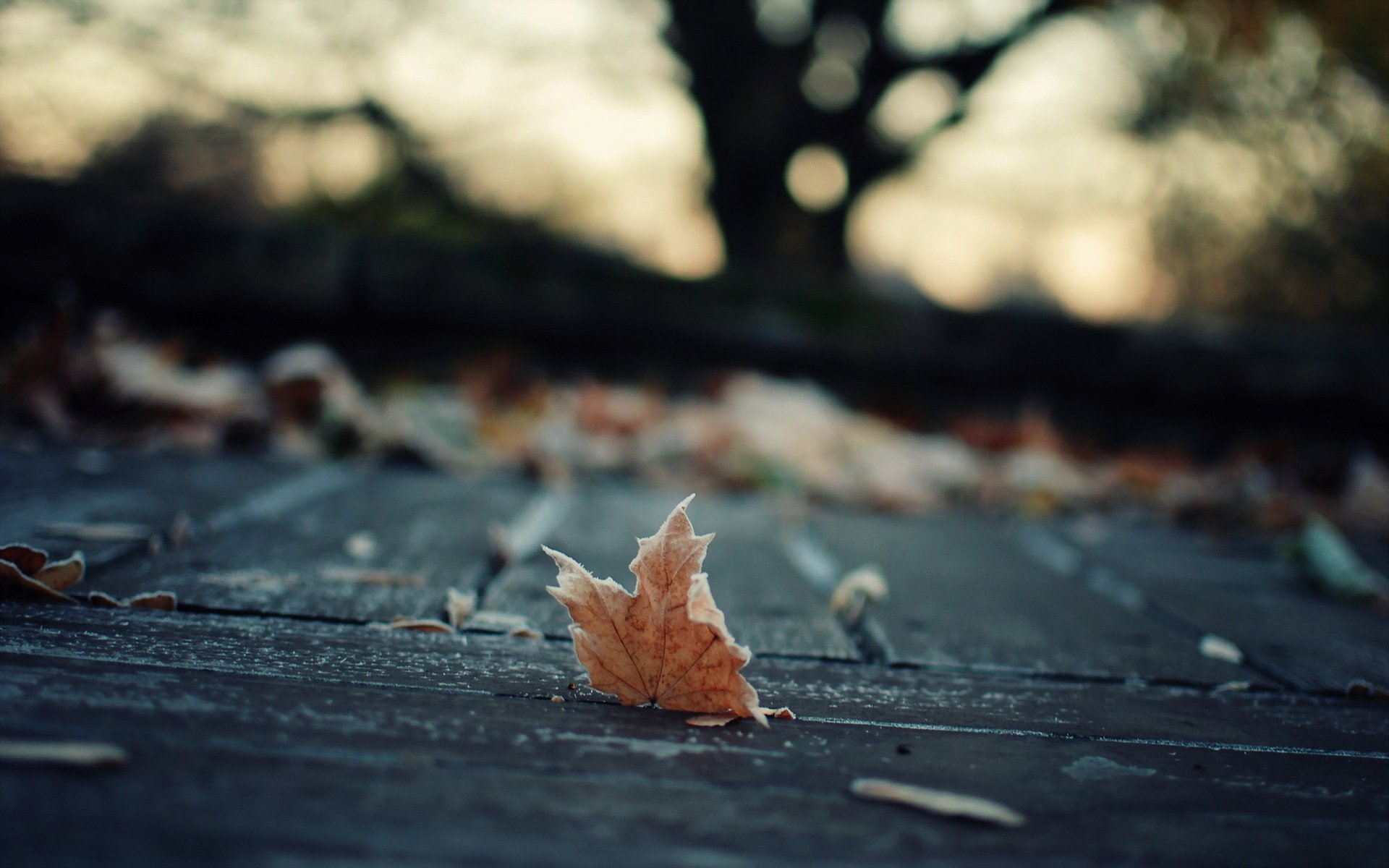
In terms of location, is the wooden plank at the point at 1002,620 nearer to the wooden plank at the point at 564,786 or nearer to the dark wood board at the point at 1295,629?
the dark wood board at the point at 1295,629

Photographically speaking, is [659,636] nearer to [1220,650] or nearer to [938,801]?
[938,801]

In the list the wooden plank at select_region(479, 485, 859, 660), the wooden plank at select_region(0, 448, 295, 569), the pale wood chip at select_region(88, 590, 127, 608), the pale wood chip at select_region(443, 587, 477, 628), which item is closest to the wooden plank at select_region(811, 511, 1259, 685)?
the wooden plank at select_region(479, 485, 859, 660)

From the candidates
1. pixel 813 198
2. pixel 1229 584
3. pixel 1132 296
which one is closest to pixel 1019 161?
pixel 813 198

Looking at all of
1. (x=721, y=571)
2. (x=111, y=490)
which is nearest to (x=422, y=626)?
(x=721, y=571)

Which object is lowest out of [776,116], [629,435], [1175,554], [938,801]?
[938,801]

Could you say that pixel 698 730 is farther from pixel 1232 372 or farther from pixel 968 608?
pixel 1232 372

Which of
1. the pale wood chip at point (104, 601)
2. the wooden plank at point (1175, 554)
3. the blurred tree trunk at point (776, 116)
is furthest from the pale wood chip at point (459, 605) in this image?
the blurred tree trunk at point (776, 116)
